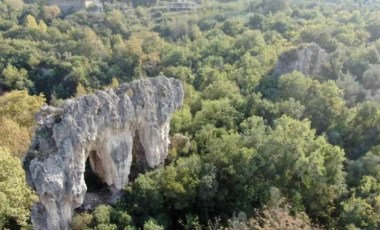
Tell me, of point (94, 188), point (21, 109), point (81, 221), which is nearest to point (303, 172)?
point (94, 188)

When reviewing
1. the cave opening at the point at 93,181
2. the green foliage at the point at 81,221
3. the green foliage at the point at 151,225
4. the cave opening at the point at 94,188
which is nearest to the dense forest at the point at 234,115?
the green foliage at the point at 81,221

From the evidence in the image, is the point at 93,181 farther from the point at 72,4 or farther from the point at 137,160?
the point at 72,4

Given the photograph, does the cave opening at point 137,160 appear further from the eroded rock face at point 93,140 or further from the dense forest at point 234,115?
the eroded rock face at point 93,140

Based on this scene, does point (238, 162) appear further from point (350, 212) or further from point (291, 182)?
point (350, 212)

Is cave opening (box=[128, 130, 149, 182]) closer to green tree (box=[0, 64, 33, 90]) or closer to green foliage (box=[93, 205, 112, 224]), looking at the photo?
green foliage (box=[93, 205, 112, 224])

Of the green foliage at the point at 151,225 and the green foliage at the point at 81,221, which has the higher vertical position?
the green foliage at the point at 81,221

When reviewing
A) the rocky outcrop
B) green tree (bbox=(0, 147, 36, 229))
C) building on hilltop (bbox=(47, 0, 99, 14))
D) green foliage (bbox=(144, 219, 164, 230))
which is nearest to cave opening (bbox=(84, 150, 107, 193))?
green tree (bbox=(0, 147, 36, 229))
